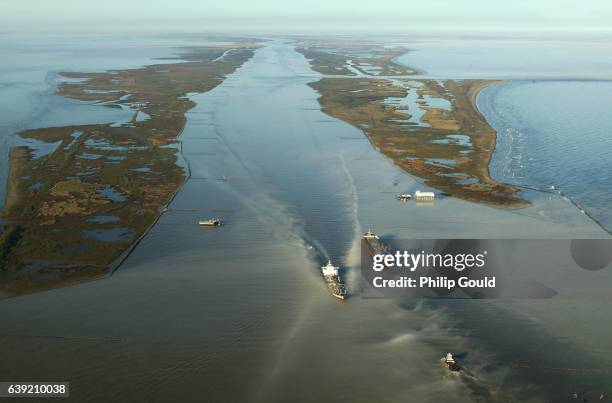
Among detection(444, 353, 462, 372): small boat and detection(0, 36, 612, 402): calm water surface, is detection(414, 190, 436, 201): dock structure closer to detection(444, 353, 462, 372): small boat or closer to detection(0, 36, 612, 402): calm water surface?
detection(0, 36, 612, 402): calm water surface

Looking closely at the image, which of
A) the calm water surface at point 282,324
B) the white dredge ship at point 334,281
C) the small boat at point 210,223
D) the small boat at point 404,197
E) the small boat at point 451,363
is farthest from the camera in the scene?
the small boat at point 404,197

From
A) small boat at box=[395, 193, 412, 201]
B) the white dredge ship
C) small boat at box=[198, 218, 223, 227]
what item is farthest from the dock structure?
small boat at box=[198, 218, 223, 227]

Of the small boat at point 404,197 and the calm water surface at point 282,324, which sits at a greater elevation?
the small boat at point 404,197

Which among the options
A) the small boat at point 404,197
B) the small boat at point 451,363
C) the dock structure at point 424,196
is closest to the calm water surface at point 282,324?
the small boat at point 451,363

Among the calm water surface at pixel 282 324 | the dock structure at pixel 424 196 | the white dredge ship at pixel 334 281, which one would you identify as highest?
the dock structure at pixel 424 196

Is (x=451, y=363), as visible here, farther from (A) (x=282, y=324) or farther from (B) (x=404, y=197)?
(B) (x=404, y=197)

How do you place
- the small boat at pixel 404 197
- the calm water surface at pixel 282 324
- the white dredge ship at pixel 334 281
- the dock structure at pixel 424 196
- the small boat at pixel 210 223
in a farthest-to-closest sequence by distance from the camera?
the small boat at pixel 404 197 < the dock structure at pixel 424 196 < the small boat at pixel 210 223 < the white dredge ship at pixel 334 281 < the calm water surface at pixel 282 324

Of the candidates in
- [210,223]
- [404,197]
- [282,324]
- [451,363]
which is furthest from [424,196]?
[451,363]

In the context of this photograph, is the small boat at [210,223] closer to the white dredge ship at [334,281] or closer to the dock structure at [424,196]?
the white dredge ship at [334,281]

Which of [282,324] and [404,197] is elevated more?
[404,197]

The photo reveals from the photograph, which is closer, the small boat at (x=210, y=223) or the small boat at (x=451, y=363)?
the small boat at (x=451, y=363)
